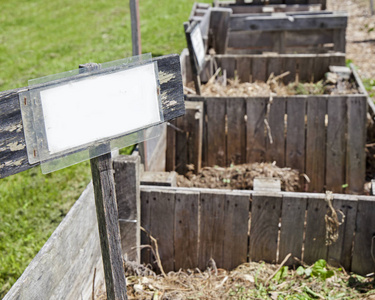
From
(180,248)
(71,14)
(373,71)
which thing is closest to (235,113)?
(180,248)

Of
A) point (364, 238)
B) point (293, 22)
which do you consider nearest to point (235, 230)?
point (364, 238)

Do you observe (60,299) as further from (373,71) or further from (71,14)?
(71,14)

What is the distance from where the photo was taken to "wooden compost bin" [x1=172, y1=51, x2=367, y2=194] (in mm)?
4793

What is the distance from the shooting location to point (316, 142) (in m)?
4.92

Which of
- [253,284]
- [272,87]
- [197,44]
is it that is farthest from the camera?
[272,87]

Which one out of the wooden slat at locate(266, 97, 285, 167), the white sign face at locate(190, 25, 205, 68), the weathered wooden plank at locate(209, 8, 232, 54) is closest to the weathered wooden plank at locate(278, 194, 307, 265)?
the wooden slat at locate(266, 97, 285, 167)

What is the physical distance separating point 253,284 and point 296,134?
1939 millimetres

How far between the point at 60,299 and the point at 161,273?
1.04m

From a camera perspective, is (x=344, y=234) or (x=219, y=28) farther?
(x=219, y=28)

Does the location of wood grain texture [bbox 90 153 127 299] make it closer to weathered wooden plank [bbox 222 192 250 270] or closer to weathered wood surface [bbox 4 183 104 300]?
weathered wood surface [bbox 4 183 104 300]

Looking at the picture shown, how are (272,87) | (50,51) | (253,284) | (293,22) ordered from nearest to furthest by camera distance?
(253,284), (272,87), (293,22), (50,51)

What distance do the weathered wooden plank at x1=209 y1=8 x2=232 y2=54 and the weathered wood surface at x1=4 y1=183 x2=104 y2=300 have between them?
4298 mm

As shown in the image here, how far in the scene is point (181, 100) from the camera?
2504 millimetres

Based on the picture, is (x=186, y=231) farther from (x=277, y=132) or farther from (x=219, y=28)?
(x=219, y=28)
